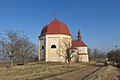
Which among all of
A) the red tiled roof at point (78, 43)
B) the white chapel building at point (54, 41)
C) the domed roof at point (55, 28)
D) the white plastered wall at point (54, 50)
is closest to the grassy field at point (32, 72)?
the white plastered wall at point (54, 50)

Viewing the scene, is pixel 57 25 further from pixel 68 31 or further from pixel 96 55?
pixel 96 55

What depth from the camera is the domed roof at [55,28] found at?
59.3 meters

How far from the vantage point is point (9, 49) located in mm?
45000

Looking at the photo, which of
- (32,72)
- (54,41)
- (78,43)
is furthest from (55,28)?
(32,72)

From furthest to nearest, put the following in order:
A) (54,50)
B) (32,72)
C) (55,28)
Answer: (55,28) → (54,50) → (32,72)

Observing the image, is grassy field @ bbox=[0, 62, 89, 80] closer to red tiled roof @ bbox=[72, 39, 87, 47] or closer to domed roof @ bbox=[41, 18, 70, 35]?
domed roof @ bbox=[41, 18, 70, 35]

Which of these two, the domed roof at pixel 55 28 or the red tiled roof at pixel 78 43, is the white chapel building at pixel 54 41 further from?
the red tiled roof at pixel 78 43

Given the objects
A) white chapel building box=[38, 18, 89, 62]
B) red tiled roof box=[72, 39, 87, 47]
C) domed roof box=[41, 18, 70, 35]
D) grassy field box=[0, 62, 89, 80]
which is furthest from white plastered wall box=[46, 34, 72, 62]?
grassy field box=[0, 62, 89, 80]

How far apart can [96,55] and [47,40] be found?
316 feet

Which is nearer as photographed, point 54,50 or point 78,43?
point 54,50

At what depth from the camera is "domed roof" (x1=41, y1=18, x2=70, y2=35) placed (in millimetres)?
59281

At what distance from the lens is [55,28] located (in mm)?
59969

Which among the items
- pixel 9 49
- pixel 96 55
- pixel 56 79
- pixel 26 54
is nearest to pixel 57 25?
pixel 26 54

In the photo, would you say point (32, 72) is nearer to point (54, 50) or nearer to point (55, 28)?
point (54, 50)
